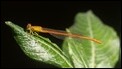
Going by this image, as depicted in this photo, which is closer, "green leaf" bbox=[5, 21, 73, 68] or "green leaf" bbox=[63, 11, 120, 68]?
"green leaf" bbox=[5, 21, 73, 68]

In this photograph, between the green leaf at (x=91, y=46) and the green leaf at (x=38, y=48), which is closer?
the green leaf at (x=38, y=48)

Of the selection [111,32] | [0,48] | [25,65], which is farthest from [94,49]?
[0,48]

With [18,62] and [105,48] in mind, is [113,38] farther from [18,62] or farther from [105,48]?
[18,62]

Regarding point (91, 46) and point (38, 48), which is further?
point (91, 46)
